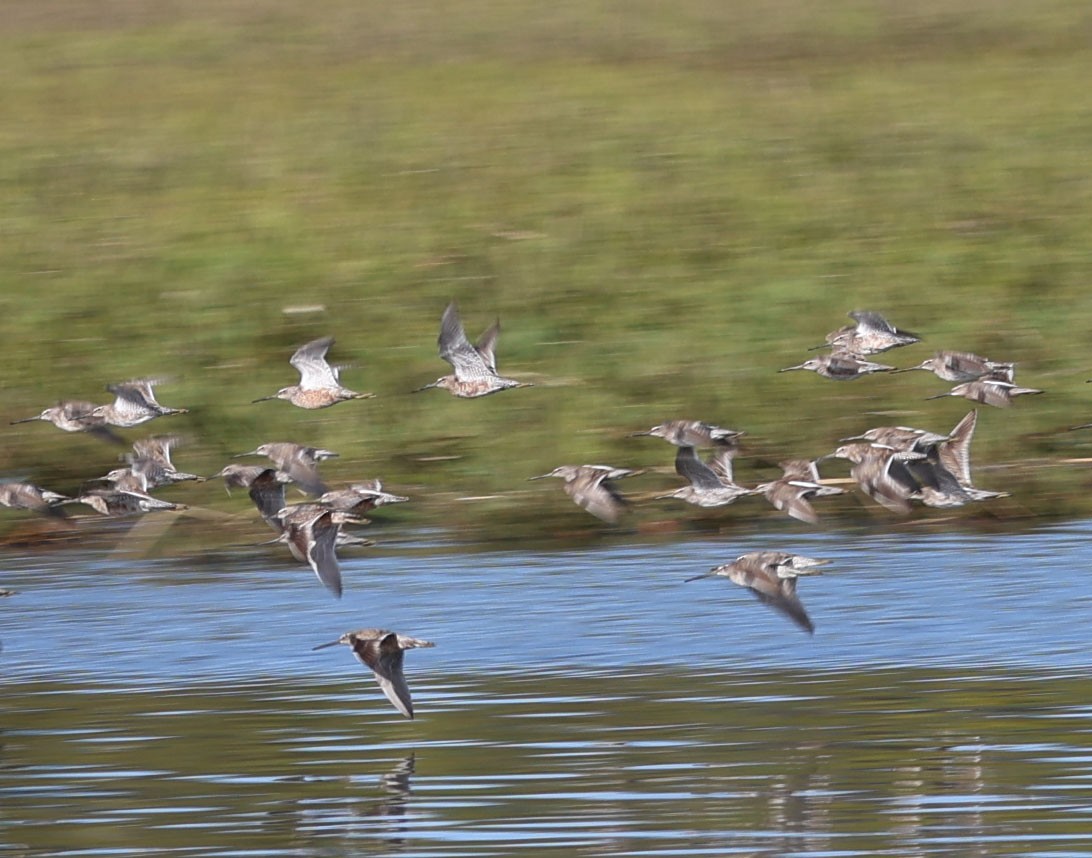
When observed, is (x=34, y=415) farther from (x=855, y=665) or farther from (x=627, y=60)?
(x=627, y=60)

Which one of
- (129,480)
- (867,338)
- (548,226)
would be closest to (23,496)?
(129,480)

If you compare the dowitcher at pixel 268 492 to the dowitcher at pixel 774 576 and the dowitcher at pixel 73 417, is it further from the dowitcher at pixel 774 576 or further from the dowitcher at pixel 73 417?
the dowitcher at pixel 774 576

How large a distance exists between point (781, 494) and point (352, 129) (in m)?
13.0

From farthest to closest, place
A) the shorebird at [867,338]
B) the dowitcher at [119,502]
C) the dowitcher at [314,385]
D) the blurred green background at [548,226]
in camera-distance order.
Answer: the blurred green background at [548,226] < the shorebird at [867,338] < the dowitcher at [314,385] < the dowitcher at [119,502]

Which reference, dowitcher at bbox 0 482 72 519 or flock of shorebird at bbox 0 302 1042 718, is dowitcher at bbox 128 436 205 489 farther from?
dowitcher at bbox 0 482 72 519

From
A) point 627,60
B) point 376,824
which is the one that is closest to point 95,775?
point 376,824

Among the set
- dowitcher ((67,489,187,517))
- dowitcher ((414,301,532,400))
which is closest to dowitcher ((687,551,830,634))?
dowitcher ((414,301,532,400))

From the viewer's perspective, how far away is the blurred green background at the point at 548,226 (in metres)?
18.4

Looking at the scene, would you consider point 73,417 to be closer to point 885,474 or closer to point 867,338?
point 867,338

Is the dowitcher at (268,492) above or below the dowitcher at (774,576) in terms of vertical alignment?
below

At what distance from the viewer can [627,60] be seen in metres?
29.4

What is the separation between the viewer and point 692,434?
53.1ft

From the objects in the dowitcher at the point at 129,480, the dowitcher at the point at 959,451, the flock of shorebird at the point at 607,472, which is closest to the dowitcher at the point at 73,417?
the flock of shorebird at the point at 607,472

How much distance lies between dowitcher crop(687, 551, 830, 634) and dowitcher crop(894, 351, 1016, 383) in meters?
3.88
